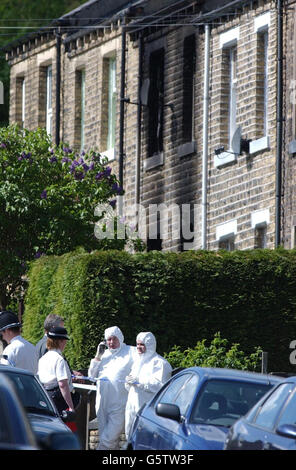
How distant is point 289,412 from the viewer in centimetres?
1129

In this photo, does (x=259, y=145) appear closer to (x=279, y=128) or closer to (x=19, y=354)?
(x=279, y=128)

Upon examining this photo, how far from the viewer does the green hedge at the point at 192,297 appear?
2219 centimetres

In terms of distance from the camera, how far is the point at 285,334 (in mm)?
22375

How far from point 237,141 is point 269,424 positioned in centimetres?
1671

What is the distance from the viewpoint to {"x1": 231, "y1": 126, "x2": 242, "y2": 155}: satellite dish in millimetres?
27625

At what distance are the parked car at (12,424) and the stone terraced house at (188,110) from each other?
16.8 meters

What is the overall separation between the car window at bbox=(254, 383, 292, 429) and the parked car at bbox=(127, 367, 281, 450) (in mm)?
683

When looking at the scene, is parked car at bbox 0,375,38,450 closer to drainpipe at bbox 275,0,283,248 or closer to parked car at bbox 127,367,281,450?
parked car at bbox 127,367,281,450

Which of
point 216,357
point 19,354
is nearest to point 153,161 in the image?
point 216,357

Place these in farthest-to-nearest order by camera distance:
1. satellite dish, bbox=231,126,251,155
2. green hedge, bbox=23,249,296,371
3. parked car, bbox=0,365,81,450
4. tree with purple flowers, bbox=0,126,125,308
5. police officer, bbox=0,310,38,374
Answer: satellite dish, bbox=231,126,251,155, tree with purple flowers, bbox=0,126,125,308, green hedge, bbox=23,249,296,371, police officer, bbox=0,310,38,374, parked car, bbox=0,365,81,450

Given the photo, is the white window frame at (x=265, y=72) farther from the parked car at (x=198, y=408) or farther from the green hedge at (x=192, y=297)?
the parked car at (x=198, y=408)

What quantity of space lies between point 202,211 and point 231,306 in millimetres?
6634

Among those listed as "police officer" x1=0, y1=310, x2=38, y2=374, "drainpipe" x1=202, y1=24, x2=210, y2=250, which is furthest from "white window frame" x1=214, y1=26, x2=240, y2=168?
"police officer" x1=0, y1=310, x2=38, y2=374

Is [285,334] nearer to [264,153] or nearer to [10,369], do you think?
[264,153]
